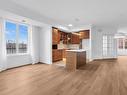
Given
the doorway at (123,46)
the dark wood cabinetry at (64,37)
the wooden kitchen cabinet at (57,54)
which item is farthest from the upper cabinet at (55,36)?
the doorway at (123,46)

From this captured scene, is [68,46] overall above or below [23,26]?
below

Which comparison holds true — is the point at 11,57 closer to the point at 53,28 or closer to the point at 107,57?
the point at 53,28

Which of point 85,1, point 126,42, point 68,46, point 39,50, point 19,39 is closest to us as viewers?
point 85,1

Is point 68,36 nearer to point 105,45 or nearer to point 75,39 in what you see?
point 75,39

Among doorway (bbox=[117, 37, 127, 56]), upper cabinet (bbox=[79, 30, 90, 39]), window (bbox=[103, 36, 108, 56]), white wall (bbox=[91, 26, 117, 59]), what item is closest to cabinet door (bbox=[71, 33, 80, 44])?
upper cabinet (bbox=[79, 30, 90, 39])

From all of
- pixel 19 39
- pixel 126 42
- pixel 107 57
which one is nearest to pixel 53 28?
pixel 19 39

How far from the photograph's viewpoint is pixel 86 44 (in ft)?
29.0

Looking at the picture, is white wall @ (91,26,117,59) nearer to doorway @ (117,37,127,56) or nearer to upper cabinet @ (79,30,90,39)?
upper cabinet @ (79,30,90,39)

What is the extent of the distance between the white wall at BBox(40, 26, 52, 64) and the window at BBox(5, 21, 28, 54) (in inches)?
38.9

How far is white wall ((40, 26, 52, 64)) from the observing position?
678 cm

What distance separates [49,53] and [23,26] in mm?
2215

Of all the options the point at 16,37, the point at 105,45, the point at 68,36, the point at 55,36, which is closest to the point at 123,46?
the point at 105,45

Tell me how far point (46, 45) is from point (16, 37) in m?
1.79

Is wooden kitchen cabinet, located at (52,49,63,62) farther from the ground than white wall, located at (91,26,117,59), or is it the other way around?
white wall, located at (91,26,117,59)
